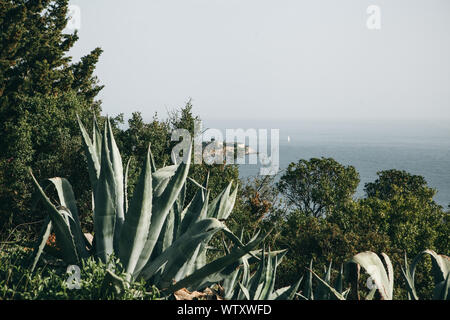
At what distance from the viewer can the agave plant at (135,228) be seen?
3299 mm

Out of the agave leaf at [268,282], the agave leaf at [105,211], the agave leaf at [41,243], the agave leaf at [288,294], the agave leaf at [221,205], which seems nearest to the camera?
the agave leaf at [41,243]

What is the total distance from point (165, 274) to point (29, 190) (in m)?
10.7

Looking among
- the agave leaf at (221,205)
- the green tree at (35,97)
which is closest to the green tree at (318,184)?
the green tree at (35,97)

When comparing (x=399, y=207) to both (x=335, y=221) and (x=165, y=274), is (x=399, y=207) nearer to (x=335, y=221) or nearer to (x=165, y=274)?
(x=335, y=221)

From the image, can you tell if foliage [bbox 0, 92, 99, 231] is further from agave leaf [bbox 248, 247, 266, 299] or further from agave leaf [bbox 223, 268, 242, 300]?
agave leaf [bbox 248, 247, 266, 299]

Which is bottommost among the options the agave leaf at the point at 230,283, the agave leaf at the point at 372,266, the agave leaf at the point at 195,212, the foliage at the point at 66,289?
the agave leaf at the point at 230,283

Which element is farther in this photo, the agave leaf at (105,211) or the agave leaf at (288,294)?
the agave leaf at (288,294)

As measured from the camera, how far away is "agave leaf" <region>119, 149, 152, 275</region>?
3298mm

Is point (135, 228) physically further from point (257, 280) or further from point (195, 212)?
point (257, 280)

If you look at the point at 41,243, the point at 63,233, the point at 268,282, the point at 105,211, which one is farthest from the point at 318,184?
the point at 41,243

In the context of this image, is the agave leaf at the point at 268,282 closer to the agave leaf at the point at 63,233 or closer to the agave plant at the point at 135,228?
the agave plant at the point at 135,228

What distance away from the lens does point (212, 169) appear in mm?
12875
